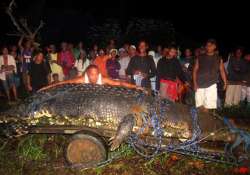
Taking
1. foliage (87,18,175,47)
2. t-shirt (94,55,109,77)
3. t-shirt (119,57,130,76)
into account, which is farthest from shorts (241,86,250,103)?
foliage (87,18,175,47)

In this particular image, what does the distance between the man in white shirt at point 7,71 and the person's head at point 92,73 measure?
535cm

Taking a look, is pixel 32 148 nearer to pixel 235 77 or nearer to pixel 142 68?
pixel 142 68

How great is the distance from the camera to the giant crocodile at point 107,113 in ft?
22.6

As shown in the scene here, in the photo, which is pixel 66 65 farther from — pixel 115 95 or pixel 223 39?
pixel 223 39

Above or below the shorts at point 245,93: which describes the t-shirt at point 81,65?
above

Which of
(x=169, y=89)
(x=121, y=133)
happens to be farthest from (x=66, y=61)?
(x=121, y=133)

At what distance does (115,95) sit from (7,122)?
206 cm

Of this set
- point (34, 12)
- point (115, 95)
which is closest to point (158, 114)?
point (115, 95)

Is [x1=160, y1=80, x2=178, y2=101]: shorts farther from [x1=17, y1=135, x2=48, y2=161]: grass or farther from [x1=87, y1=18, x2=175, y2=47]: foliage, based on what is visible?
[x1=87, y1=18, x2=175, y2=47]: foliage

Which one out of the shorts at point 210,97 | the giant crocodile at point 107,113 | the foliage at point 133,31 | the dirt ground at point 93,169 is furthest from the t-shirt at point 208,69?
the foliage at point 133,31

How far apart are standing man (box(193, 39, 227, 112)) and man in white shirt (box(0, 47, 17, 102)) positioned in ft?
20.6

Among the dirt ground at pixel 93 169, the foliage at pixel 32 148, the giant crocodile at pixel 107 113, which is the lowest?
the dirt ground at pixel 93 169

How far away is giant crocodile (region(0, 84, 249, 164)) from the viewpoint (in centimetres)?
689

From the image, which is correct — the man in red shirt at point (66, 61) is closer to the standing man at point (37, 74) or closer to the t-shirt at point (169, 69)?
the standing man at point (37, 74)
